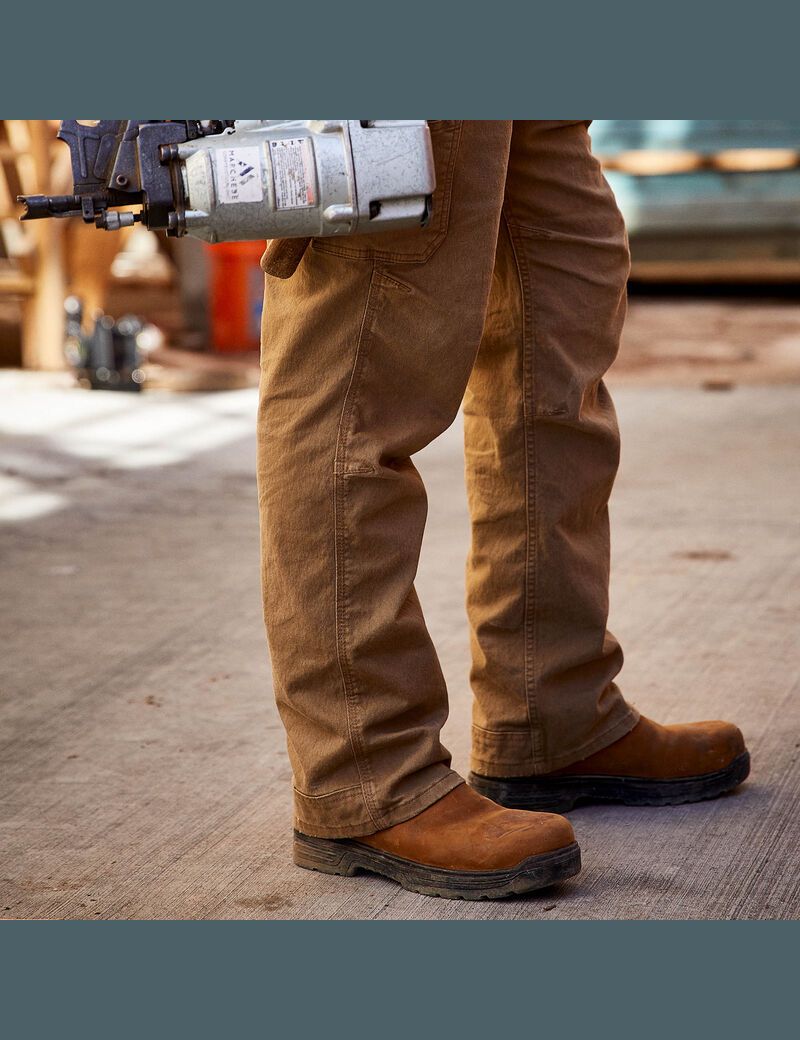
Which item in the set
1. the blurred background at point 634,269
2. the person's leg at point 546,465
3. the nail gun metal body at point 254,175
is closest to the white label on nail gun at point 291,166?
the nail gun metal body at point 254,175

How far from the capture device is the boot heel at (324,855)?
1526 mm

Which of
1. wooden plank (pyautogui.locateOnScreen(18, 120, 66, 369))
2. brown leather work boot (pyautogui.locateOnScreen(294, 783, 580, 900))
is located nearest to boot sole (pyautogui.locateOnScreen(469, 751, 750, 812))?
brown leather work boot (pyautogui.locateOnScreen(294, 783, 580, 900))

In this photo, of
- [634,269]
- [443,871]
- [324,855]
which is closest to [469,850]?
[443,871]

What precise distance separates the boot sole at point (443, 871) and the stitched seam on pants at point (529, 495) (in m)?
0.23

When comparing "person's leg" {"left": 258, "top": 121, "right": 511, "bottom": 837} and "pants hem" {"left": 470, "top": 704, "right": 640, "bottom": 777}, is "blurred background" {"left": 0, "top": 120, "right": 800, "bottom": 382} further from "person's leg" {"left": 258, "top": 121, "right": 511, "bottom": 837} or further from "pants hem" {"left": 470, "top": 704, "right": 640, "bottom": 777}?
"person's leg" {"left": 258, "top": 121, "right": 511, "bottom": 837}

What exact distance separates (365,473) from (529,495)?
29cm

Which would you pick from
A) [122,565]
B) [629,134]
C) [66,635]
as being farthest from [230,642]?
[629,134]

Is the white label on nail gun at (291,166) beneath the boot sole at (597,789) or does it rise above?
above

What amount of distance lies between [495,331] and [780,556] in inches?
55.4

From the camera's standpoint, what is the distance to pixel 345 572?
4.73ft

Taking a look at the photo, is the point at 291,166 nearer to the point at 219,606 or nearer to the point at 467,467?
the point at 467,467

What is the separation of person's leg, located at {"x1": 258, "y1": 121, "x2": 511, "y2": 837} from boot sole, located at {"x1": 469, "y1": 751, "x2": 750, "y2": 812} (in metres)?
0.22

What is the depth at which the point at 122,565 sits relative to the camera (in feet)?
9.35

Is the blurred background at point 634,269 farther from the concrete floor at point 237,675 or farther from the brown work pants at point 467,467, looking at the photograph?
the brown work pants at point 467,467
